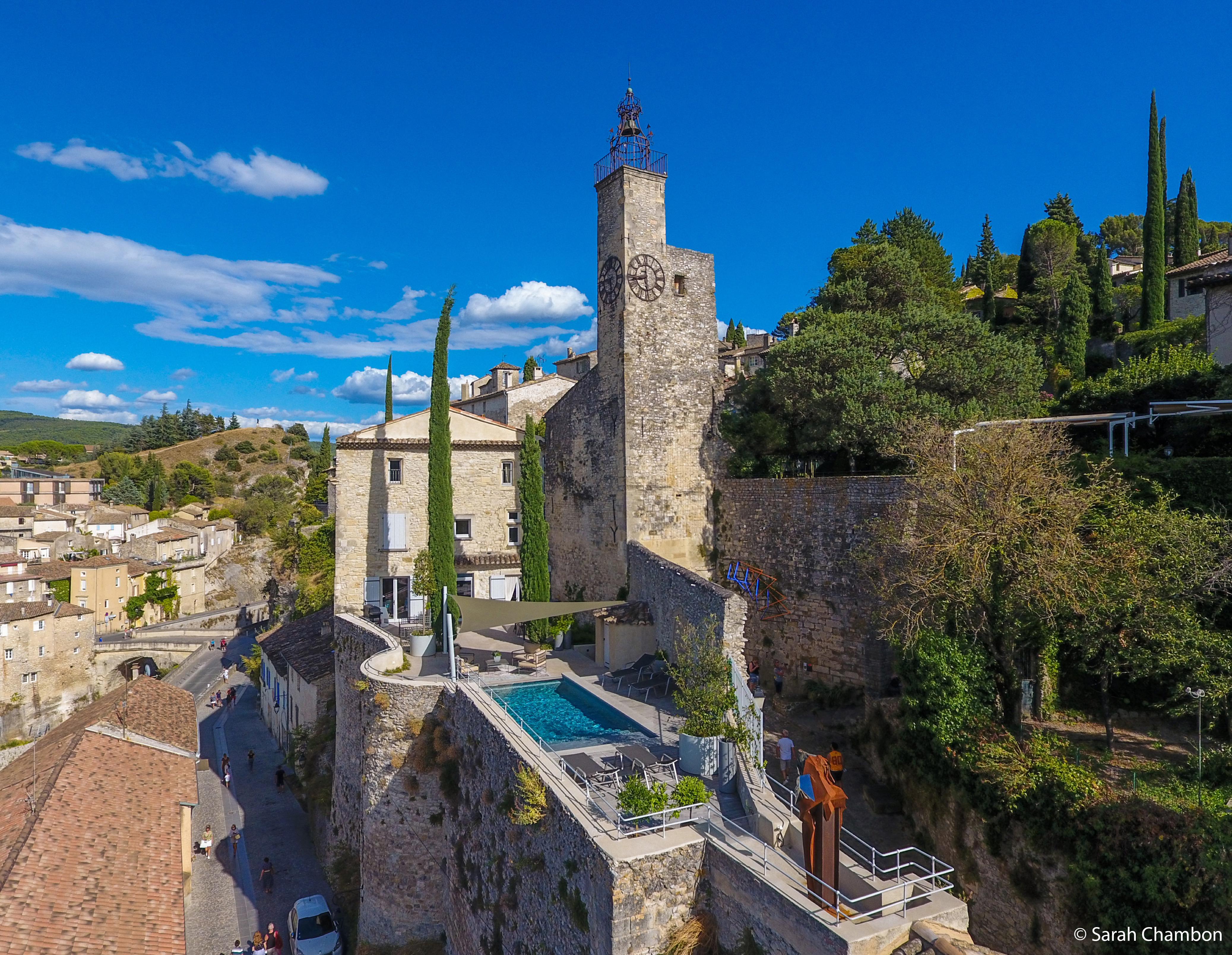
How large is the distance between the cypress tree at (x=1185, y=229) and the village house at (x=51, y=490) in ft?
353

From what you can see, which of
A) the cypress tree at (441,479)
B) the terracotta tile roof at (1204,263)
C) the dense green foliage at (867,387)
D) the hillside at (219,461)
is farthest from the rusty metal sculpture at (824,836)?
the hillside at (219,461)

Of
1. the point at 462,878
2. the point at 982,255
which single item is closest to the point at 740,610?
the point at 462,878

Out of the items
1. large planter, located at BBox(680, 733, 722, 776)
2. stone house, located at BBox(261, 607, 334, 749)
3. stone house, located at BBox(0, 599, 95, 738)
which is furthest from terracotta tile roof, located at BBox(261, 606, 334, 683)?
stone house, located at BBox(0, 599, 95, 738)

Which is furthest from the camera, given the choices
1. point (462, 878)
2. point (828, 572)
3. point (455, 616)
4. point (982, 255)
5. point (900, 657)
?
point (982, 255)

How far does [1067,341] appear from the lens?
121 ft

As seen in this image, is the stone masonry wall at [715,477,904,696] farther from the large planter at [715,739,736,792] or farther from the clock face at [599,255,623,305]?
the clock face at [599,255,623,305]

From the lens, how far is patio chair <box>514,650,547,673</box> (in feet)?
70.3

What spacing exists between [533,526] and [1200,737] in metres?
19.1

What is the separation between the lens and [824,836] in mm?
8414

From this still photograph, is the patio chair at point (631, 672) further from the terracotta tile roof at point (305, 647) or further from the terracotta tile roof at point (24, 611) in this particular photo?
the terracotta tile roof at point (24, 611)

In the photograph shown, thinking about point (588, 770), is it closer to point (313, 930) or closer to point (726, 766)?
point (726, 766)

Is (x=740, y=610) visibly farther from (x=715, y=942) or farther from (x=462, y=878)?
(x=462, y=878)

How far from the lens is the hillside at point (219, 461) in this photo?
4166 inches

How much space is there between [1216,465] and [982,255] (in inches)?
2282
